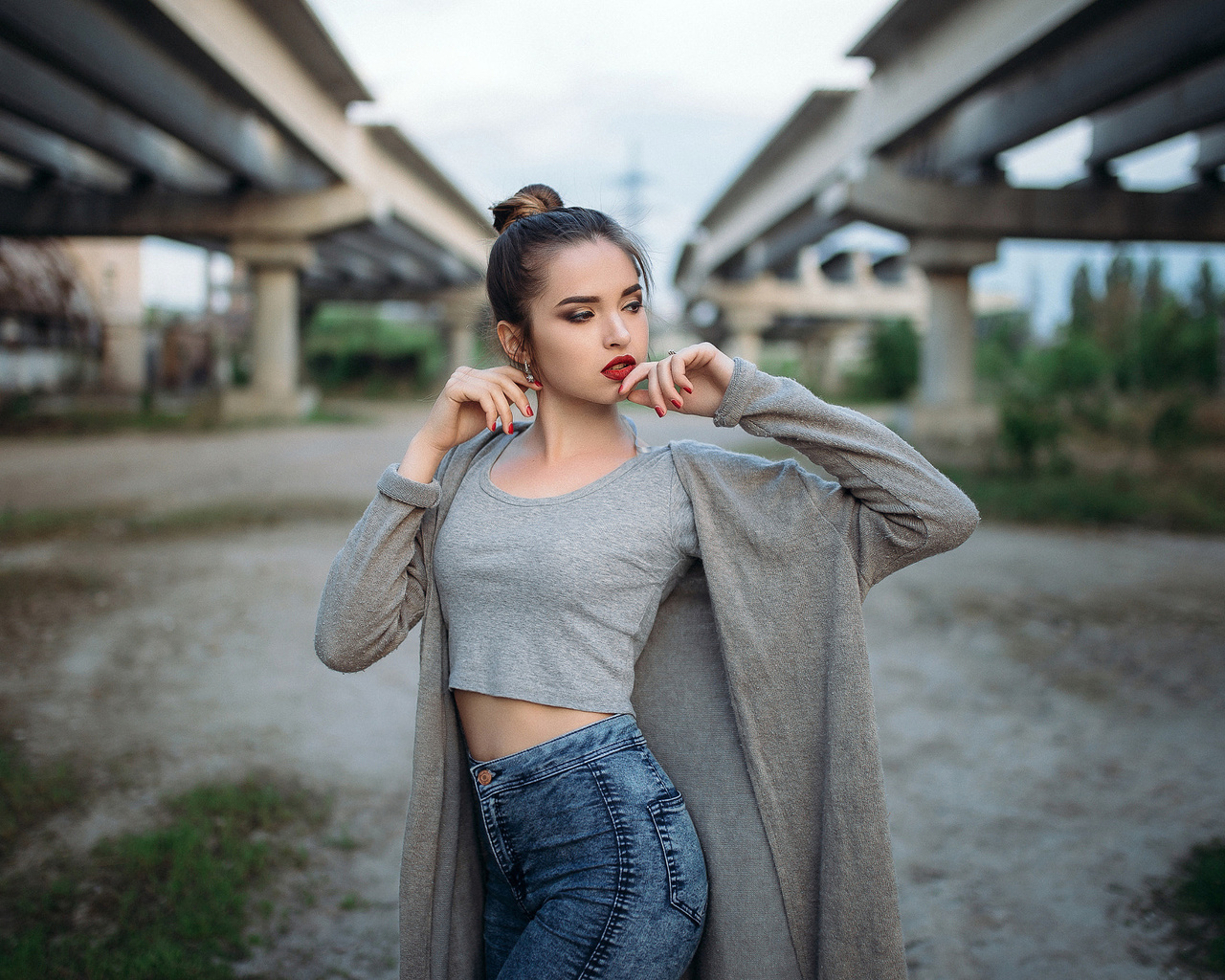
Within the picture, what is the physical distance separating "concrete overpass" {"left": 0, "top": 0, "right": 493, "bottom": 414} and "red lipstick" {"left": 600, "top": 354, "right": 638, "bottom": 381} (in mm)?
8890

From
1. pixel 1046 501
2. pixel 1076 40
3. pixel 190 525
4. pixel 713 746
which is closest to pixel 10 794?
pixel 713 746

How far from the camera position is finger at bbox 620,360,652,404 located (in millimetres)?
1655

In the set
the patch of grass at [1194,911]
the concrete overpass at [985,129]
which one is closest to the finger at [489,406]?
the patch of grass at [1194,911]

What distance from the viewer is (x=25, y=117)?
10.7 meters

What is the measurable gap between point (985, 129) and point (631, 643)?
36.9 ft

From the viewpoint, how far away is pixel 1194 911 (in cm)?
276

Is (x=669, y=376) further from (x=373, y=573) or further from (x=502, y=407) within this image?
(x=373, y=573)

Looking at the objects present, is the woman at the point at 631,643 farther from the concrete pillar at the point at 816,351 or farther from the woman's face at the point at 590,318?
the concrete pillar at the point at 816,351

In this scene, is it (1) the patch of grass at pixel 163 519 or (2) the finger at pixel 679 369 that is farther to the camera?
(1) the patch of grass at pixel 163 519

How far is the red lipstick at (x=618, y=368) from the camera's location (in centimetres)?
171

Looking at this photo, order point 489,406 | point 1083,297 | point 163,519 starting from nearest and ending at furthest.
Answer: point 489,406, point 163,519, point 1083,297

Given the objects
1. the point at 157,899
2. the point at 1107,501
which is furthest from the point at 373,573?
the point at 1107,501

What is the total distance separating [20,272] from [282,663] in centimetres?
1862

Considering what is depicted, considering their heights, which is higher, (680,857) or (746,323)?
(746,323)
